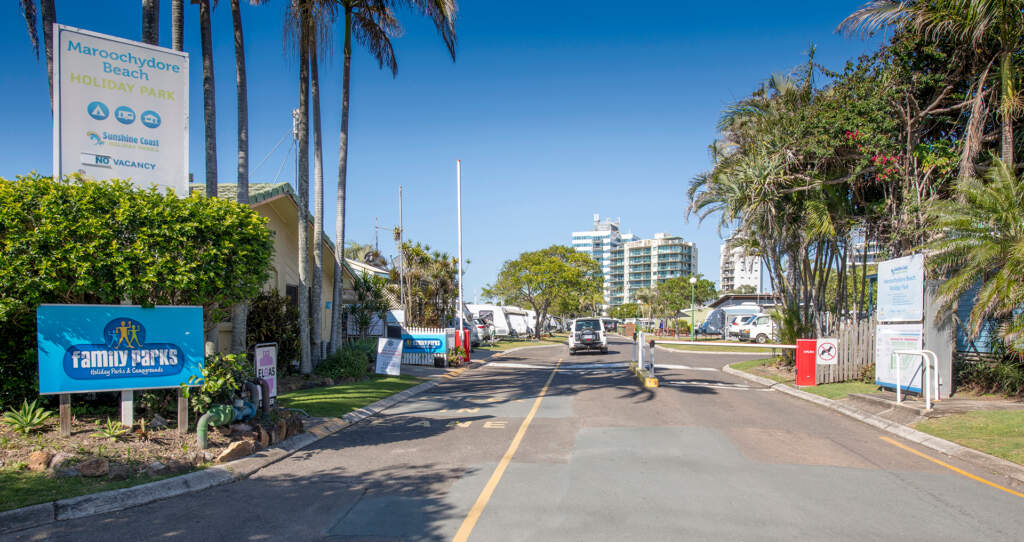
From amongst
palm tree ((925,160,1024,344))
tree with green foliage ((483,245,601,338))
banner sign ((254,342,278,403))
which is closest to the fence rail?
palm tree ((925,160,1024,344))

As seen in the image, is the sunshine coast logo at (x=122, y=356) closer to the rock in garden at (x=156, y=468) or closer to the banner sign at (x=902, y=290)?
the rock in garden at (x=156, y=468)

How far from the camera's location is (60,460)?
21.4 feet

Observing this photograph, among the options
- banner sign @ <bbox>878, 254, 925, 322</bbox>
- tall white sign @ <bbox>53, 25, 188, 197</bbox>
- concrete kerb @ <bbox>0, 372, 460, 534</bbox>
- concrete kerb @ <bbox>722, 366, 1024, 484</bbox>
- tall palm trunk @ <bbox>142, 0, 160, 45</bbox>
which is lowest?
concrete kerb @ <bbox>722, 366, 1024, 484</bbox>

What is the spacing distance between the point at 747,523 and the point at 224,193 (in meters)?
15.5

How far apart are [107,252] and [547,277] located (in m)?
43.5

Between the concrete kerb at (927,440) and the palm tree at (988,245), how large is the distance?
2724 millimetres

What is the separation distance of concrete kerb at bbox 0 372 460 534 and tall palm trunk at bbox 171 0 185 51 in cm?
738

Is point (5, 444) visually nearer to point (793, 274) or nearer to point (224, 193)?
point (224, 193)

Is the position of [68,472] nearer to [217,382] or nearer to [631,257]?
[217,382]

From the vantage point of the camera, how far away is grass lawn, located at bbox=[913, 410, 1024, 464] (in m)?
7.96

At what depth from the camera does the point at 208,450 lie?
7.61 meters

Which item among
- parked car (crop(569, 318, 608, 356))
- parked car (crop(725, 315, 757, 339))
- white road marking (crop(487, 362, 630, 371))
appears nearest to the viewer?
white road marking (crop(487, 362, 630, 371))

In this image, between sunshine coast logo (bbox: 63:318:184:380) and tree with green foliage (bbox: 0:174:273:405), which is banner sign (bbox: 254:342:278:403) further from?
sunshine coast logo (bbox: 63:318:184:380)

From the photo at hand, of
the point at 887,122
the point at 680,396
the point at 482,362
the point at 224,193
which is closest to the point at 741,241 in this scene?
the point at 887,122
